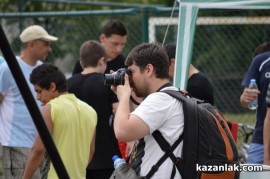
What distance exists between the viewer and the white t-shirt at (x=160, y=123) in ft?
13.5

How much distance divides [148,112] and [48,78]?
5.78 feet

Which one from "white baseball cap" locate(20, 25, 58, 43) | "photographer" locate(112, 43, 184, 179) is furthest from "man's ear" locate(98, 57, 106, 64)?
"photographer" locate(112, 43, 184, 179)

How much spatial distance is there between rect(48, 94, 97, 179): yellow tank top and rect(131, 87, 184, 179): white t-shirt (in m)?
1.44

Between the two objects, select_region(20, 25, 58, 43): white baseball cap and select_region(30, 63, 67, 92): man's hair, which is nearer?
select_region(30, 63, 67, 92): man's hair

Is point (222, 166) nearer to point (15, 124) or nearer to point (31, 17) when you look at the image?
point (15, 124)

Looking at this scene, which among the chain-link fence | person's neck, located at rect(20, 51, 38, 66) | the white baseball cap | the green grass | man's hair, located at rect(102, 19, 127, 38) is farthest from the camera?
the green grass

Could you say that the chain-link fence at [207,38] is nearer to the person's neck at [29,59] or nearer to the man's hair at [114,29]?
the man's hair at [114,29]

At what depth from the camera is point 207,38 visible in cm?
1032

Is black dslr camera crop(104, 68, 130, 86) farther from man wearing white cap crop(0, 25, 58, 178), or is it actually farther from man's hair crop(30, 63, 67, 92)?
man wearing white cap crop(0, 25, 58, 178)

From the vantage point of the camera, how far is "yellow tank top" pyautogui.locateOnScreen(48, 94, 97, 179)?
5.52 m

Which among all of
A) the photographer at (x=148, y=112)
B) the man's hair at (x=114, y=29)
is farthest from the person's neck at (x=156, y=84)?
the man's hair at (x=114, y=29)

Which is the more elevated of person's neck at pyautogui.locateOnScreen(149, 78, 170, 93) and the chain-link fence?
person's neck at pyautogui.locateOnScreen(149, 78, 170, 93)

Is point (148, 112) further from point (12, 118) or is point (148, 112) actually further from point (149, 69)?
point (12, 118)

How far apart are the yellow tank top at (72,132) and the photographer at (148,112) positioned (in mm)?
1240
